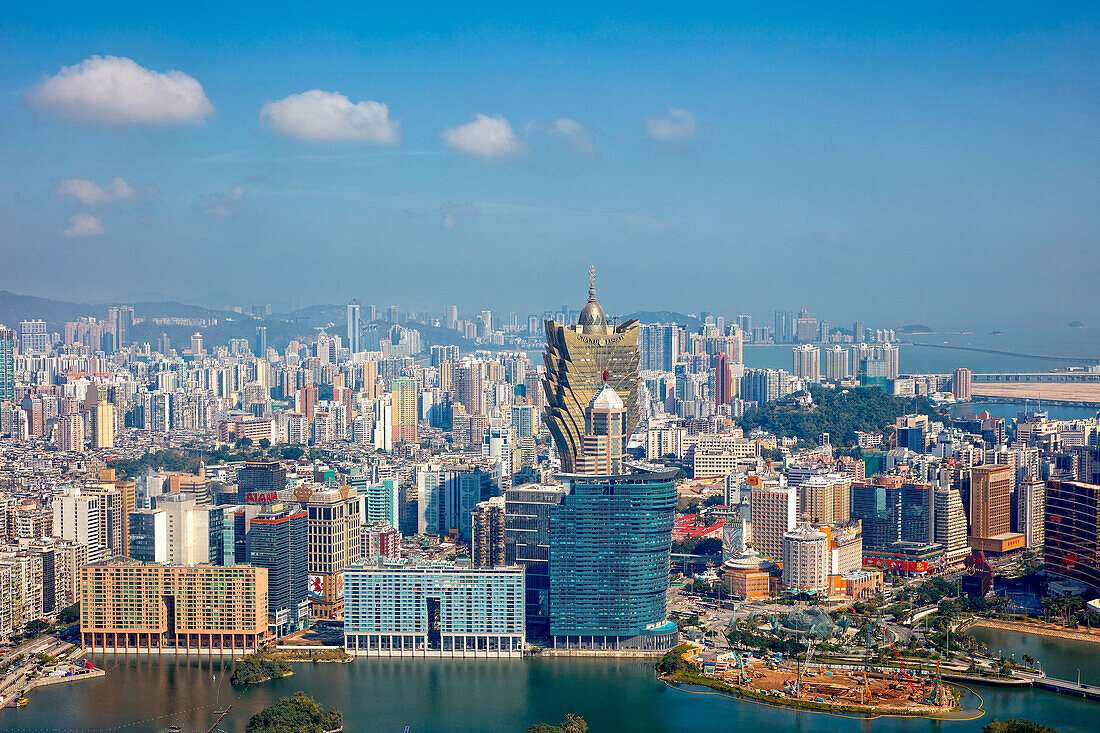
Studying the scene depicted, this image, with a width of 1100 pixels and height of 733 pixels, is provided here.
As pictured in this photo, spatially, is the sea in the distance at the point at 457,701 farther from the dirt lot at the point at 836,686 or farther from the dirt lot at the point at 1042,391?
the dirt lot at the point at 1042,391

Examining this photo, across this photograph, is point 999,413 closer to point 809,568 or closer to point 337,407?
point 337,407

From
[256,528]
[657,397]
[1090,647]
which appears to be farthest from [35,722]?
[657,397]

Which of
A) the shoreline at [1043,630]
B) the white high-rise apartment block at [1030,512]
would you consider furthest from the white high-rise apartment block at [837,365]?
the shoreline at [1043,630]

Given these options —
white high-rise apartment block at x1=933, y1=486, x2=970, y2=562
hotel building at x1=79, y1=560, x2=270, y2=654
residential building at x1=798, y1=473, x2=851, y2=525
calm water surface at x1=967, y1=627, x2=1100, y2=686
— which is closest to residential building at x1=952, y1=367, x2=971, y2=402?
residential building at x1=798, y1=473, x2=851, y2=525

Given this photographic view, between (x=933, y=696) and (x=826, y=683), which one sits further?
(x=826, y=683)

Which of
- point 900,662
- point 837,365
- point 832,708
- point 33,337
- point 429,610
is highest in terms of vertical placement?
point 33,337

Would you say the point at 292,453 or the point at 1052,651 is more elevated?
the point at 292,453

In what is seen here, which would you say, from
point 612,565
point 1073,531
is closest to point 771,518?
point 1073,531

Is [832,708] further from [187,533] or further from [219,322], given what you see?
[219,322]

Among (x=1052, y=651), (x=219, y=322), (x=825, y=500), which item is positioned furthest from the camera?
(x=219, y=322)
